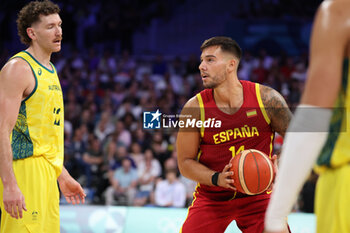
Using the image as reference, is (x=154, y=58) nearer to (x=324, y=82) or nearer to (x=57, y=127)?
(x=57, y=127)

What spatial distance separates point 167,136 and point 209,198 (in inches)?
211

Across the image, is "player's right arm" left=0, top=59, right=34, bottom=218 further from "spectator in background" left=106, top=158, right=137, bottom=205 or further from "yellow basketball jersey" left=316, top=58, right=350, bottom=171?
"spectator in background" left=106, top=158, right=137, bottom=205

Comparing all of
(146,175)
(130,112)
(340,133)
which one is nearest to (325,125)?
(340,133)

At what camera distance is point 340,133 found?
166 cm

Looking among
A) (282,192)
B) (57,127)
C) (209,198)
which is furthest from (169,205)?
(282,192)

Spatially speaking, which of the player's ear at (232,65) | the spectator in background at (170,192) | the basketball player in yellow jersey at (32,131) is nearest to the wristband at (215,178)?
the player's ear at (232,65)

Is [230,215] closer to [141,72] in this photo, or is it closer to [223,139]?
[223,139]

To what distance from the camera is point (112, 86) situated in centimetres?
1165

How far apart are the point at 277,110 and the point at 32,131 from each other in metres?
1.78

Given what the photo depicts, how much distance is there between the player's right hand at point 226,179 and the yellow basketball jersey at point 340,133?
69.1 inches

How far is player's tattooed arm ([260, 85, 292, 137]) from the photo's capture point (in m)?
3.70

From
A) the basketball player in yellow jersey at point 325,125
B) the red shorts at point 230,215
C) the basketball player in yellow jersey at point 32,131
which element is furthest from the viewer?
the red shorts at point 230,215

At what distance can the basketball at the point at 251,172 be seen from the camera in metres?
3.41

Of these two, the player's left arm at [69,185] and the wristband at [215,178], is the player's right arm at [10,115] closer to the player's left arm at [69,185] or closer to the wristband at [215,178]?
the player's left arm at [69,185]
